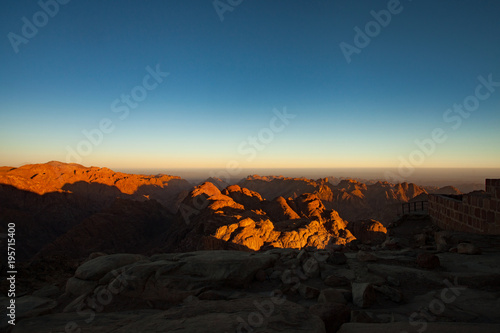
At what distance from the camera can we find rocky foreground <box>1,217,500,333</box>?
129 inches

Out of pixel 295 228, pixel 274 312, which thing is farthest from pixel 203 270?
pixel 295 228

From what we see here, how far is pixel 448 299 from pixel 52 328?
6446 mm

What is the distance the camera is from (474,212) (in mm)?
9367

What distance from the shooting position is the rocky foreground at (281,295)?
3281 mm

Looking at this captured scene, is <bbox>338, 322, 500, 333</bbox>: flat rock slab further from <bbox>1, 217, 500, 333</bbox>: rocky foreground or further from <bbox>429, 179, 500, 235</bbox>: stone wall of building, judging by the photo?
<bbox>429, 179, 500, 235</bbox>: stone wall of building

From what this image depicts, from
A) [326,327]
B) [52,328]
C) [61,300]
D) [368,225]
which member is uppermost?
[326,327]

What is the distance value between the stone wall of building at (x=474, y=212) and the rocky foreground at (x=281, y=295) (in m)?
1.28

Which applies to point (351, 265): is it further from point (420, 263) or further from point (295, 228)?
point (295, 228)

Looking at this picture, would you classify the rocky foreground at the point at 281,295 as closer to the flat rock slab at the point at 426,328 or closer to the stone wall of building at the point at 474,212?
the flat rock slab at the point at 426,328

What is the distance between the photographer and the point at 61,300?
581 cm

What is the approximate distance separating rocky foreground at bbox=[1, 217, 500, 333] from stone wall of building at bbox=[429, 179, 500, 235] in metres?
1.28

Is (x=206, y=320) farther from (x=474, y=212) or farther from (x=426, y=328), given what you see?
(x=474, y=212)

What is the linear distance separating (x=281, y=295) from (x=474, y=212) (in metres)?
9.23

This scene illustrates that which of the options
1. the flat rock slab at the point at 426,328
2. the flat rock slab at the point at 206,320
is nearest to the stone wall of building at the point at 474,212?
the flat rock slab at the point at 426,328
